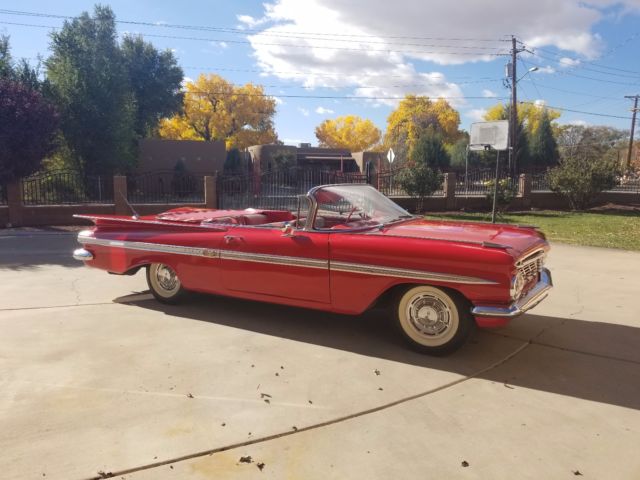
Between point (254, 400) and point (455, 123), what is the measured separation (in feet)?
235

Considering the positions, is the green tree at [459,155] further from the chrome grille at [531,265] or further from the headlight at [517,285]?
the headlight at [517,285]

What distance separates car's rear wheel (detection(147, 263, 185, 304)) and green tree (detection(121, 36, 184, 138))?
28070mm

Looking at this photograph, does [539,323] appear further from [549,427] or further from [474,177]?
[474,177]

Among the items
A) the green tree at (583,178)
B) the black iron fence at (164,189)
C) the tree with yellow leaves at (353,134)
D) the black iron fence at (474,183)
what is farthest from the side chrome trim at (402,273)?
the tree with yellow leaves at (353,134)

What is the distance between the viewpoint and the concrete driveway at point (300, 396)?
2670 millimetres

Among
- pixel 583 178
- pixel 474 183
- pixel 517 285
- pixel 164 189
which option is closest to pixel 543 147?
pixel 583 178

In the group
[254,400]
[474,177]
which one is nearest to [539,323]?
[254,400]

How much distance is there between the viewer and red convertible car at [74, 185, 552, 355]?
12.7ft

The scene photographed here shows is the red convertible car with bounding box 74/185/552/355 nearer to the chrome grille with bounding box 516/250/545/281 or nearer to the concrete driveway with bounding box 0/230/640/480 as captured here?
the chrome grille with bounding box 516/250/545/281

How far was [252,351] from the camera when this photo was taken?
168 inches

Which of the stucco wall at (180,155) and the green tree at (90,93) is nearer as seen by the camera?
the green tree at (90,93)

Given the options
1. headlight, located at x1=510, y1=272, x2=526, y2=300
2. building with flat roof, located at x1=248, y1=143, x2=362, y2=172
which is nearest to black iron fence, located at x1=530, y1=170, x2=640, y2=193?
headlight, located at x1=510, y1=272, x2=526, y2=300

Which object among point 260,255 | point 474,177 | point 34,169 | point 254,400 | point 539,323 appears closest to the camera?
point 254,400

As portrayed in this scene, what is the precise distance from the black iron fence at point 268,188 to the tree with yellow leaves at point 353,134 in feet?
240
